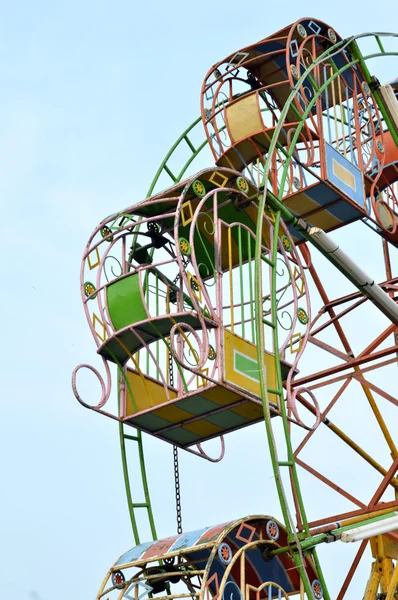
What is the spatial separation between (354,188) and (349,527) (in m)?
5.27

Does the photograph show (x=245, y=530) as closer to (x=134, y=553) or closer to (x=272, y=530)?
(x=272, y=530)

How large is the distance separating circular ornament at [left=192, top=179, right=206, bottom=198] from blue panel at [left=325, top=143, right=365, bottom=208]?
1880 millimetres

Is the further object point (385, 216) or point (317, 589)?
point (385, 216)

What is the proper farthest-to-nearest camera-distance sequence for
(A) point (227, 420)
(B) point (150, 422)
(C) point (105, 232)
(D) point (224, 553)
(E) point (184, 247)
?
(C) point (105, 232) → (B) point (150, 422) → (A) point (227, 420) → (E) point (184, 247) → (D) point (224, 553)

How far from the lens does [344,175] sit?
18672 millimetres

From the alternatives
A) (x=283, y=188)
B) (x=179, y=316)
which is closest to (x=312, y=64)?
(x=283, y=188)

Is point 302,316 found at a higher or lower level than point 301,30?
lower

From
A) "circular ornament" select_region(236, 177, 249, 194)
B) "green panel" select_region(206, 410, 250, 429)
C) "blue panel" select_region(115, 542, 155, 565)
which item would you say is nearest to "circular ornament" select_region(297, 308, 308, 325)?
"green panel" select_region(206, 410, 250, 429)

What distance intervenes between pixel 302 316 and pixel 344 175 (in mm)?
2259

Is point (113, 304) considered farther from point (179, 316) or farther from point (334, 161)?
point (334, 161)

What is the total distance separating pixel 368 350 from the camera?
2072cm

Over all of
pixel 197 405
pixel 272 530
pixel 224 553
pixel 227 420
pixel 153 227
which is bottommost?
pixel 224 553

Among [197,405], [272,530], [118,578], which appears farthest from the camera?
[197,405]

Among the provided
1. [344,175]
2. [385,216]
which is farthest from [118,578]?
[385,216]
